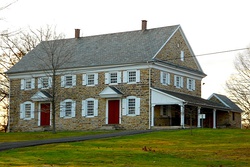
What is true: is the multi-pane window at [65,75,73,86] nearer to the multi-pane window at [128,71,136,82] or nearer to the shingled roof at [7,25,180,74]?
the shingled roof at [7,25,180,74]

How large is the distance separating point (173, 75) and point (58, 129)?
35.4 feet

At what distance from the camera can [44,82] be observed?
163 feet

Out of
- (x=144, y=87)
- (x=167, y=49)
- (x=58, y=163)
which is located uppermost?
(x=167, y=49)

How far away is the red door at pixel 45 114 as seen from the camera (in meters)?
49.4

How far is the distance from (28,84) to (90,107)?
7.65 metres

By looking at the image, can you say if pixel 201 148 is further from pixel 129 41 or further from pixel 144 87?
pixel 129 41

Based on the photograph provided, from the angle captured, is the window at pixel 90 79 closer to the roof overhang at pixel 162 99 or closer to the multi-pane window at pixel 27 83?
the roof overhang at pixel 162 99

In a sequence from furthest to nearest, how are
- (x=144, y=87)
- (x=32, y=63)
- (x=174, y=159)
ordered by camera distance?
(x=32, y=63) < (x=144, y=87) < (x=174, y=159)

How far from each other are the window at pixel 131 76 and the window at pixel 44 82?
7423 mm

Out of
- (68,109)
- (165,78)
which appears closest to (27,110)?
(68,109)

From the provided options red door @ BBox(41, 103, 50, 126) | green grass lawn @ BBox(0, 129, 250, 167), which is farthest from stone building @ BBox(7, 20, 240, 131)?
green grass lawn @ BBox(0, 129, 250, 167)

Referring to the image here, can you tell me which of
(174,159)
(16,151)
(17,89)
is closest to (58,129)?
(17,89)

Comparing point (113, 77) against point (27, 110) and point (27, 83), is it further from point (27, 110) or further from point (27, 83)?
point (27, 110)

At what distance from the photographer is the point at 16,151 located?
84.2 ft
